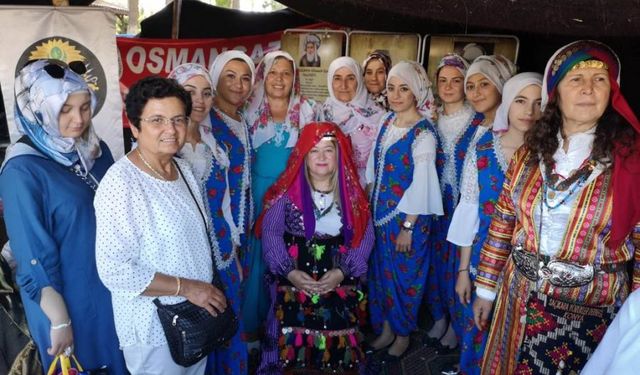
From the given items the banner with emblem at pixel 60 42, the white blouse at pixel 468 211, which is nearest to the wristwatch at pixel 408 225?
the white blouse at pixel 468 211

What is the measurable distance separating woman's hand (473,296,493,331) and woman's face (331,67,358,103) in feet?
6.50

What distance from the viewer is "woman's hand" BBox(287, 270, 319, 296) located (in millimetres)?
2729

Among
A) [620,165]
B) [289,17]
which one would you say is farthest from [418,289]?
[289,17]

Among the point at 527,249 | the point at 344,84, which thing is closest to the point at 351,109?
the point at 344,84

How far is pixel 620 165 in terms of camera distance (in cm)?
172

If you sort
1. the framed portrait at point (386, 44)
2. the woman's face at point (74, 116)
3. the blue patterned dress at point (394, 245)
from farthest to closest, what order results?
the framed portrait at point (386, 44)
the blue patterned dress at point (394, 245)
the woman's face at point (74, 116)

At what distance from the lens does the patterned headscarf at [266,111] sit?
3.20m

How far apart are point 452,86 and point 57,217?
2479 millimetres

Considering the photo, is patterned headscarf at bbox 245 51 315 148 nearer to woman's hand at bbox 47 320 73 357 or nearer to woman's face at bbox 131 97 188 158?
woman's face at bbox 131 97 188 158

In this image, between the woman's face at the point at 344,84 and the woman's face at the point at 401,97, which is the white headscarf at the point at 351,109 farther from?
the woman's face at the point at 401,97

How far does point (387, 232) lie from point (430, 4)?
152 cm

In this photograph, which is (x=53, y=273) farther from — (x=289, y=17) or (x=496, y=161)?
(x=289, y=17)

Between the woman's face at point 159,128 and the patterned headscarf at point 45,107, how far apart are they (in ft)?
1.07

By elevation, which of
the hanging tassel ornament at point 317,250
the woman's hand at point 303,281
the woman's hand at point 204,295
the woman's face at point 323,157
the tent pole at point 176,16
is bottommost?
the woman's hand at point 303,281
